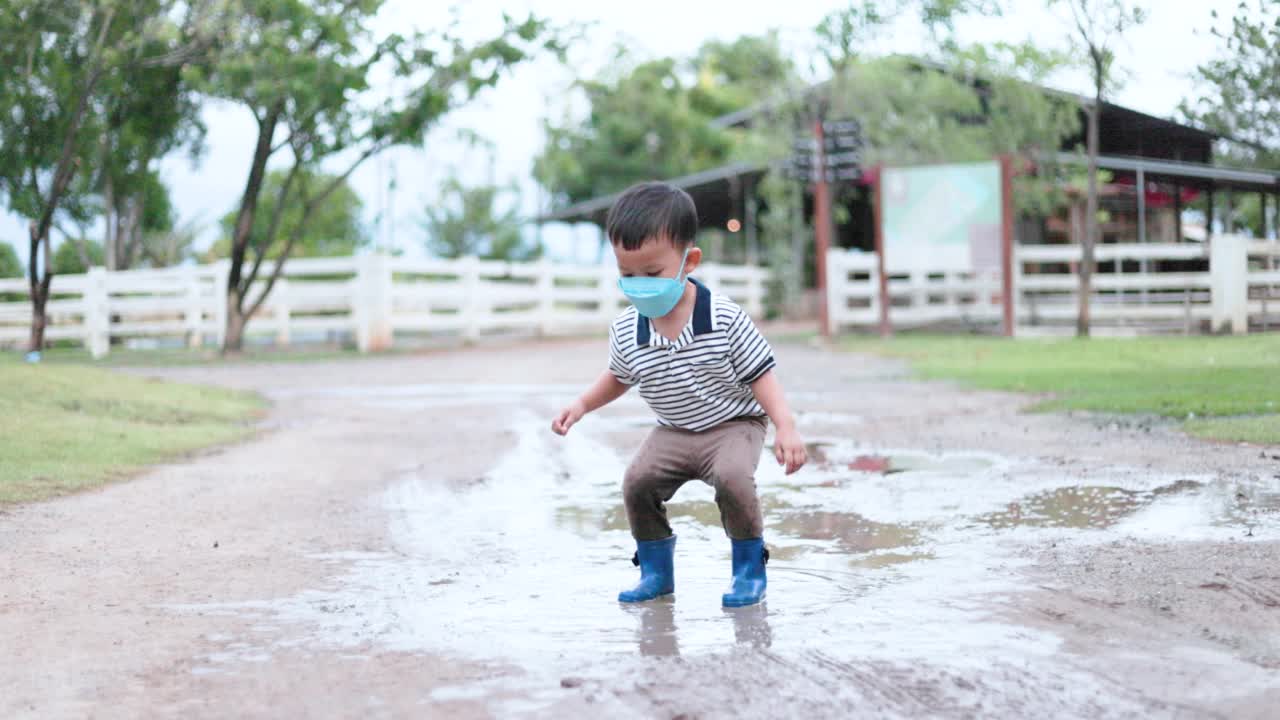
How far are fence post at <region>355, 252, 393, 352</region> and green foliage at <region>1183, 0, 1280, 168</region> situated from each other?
1435 centimetres

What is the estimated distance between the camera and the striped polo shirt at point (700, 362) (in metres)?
4.27

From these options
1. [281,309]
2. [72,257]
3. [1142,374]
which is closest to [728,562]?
[1142,374]

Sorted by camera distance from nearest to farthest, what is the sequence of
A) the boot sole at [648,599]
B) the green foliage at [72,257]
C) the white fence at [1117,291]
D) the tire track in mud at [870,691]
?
the tire track in mud at [870,691]
the boot sole at [648,599]
the white fence at [1117,291]
the green foliage at [72,257]

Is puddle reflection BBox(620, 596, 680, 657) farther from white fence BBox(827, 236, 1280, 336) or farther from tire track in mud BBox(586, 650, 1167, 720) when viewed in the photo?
white fence BBox(827, 236, 1280, 336)

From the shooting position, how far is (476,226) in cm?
4784

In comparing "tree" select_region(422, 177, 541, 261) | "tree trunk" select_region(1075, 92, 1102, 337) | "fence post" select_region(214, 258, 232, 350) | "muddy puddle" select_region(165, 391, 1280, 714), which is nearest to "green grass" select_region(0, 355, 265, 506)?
"muddy puddle" select_region(165, 391, 1280, 714)

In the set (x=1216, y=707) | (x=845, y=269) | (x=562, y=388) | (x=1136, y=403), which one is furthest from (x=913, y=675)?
(x=845, y=269)

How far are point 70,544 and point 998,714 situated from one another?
370 cm

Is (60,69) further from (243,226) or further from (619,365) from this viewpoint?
(619,365)

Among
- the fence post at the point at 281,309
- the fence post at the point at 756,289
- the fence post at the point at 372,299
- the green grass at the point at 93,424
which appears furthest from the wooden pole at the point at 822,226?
the green grass at the point at 93,424

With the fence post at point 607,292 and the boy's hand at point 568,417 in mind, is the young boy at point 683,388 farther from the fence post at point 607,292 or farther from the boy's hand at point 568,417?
the fence post at point 607,292

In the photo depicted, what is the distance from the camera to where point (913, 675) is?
125 inches

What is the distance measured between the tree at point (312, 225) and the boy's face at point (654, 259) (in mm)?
27374

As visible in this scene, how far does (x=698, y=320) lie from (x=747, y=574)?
2.47 feet
